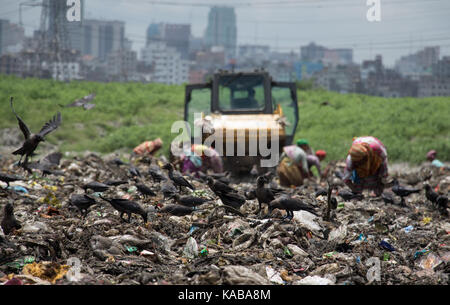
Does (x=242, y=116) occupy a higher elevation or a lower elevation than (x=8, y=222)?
higher

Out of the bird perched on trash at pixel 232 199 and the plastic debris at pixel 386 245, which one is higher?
the bird perched on trash at pixel 232 199

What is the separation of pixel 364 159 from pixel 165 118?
58.9 feet

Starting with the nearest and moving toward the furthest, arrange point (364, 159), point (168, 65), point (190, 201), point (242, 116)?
point (190, 201) < point (364, 159) < point (242, 116) < point (168, 65)

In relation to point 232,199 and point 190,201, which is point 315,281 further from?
point 232,199

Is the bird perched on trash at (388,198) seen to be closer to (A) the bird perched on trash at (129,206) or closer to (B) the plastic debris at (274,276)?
(B) the plastic debris at (274,276)

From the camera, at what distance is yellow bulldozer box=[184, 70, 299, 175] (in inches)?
412

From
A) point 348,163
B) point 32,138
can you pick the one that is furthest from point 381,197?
point 32,138

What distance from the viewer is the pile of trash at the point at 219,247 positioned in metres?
4.12

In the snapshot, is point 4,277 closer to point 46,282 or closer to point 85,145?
point 46,282

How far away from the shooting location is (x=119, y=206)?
5.39 meters

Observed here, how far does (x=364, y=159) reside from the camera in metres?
7.72

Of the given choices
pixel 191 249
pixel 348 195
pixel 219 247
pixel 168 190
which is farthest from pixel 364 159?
pixel 191 249

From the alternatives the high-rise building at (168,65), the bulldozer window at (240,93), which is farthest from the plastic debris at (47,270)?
the high-rise building at (168,65)
